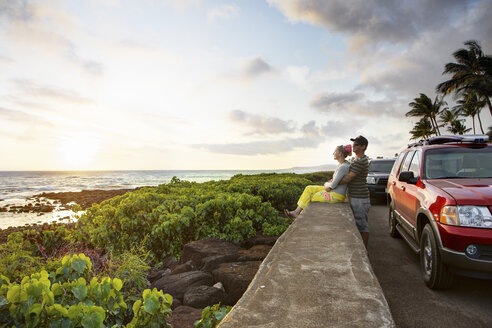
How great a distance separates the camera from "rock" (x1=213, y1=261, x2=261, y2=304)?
3274mm

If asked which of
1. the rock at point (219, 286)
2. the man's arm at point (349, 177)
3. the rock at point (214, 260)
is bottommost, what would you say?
the rock at point (219, 286)

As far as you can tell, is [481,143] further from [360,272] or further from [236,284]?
[236,284]

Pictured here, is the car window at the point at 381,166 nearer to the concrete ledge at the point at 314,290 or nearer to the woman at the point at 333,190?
the woman at the point at 333,190

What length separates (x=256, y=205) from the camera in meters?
6.23

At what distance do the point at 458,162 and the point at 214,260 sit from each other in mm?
4093

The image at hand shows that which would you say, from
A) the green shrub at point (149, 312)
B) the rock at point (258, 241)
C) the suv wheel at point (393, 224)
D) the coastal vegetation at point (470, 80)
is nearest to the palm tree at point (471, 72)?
the coastal vegetation at point (470, 80)

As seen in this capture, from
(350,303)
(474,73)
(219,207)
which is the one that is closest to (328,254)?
(350,303)

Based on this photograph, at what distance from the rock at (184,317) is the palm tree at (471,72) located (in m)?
39.0

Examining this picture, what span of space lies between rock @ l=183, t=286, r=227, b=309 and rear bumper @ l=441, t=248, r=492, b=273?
2.60 metres

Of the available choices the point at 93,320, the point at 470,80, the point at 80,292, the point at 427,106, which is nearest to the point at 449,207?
the point at 93,320

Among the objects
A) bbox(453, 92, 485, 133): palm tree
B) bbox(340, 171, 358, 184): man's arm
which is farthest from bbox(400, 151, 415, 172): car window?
bbox(453, 92, 485, 133): palm tree

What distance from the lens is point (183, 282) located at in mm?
3756

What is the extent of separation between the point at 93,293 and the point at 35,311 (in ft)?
1.43

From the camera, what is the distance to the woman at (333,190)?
5534mm
